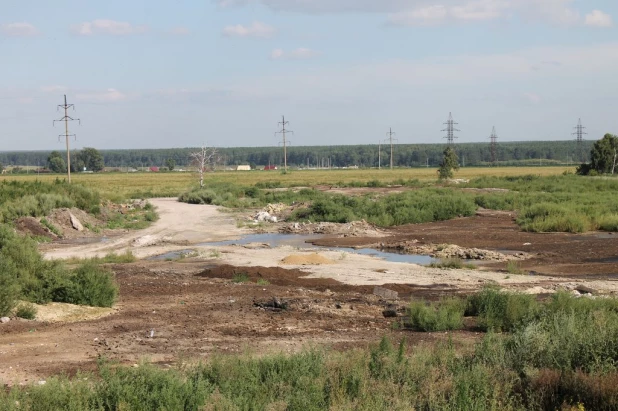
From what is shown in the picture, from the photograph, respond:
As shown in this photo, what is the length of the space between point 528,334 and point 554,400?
6.09ft

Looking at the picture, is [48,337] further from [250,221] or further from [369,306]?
[250,221]

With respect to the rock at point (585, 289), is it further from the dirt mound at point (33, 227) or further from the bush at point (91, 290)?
the dirt mound at point (33, 227)

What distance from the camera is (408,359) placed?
36.3ft

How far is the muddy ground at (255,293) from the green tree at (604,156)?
60.4 m

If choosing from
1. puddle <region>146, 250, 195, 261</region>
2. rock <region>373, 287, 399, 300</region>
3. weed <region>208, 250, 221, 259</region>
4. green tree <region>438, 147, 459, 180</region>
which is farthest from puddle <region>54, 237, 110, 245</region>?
green tree <region>438, 147, 459, 180</region>

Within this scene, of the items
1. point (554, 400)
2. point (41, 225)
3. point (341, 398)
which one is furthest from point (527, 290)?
point (41, 225)

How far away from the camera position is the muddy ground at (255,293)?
1386 cm

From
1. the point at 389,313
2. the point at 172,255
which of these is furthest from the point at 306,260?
the point at 389,313

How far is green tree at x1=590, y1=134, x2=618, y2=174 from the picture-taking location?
9450 cm

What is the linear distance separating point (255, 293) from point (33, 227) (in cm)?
2143

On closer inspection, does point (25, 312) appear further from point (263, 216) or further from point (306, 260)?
point (263, 216)

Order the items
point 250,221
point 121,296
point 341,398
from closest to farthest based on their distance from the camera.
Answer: point 341,398 < point 121,296 < point 250,221

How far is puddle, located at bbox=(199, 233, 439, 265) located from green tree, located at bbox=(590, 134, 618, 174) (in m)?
63.9

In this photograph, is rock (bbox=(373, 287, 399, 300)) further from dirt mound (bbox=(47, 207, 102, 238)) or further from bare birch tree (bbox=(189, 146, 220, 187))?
bare birch tree (bbox=(189, 146, 220, 187))
